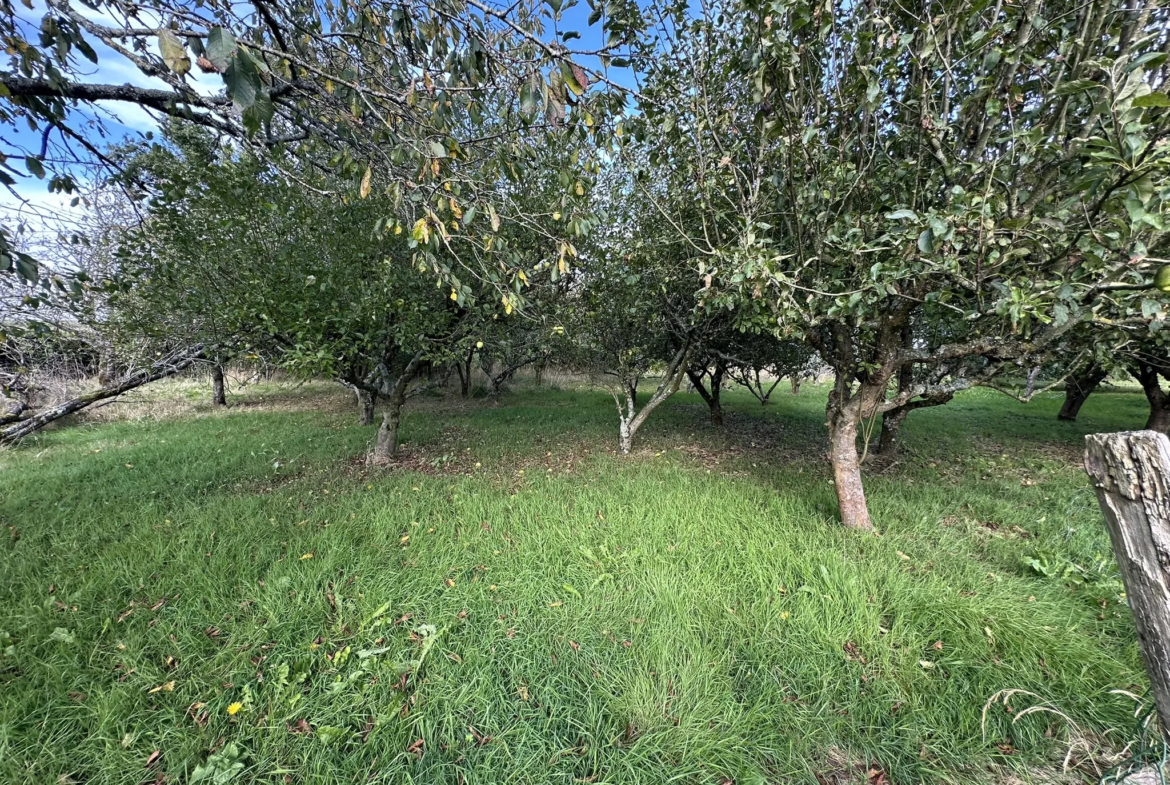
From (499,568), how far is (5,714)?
2.89 meters

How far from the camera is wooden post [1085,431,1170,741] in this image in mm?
1501

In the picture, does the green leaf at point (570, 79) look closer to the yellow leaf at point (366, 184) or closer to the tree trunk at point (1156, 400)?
the yellow leaf at point (366, 184)

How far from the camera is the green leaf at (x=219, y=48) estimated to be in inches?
49.0

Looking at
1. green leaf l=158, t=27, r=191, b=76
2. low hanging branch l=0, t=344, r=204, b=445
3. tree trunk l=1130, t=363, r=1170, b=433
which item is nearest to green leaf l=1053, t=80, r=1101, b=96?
green leaf l=158, t=27, r=191, b=76

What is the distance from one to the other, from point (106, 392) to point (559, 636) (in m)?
6.19

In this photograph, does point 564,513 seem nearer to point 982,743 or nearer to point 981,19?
point 982,743

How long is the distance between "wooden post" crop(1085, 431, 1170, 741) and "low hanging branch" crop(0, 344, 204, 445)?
7933 millimetres

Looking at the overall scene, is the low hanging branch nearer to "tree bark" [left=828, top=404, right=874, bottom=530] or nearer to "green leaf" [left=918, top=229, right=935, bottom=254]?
"green leaf" [left=918, top=229, right=935, bottom=254]

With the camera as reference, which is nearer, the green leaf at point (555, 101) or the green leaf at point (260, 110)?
the green leaf at point (260, 110)

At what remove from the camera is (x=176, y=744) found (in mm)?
2156

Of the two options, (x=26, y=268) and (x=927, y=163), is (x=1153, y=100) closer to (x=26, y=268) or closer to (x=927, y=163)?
(x=927, y=163)

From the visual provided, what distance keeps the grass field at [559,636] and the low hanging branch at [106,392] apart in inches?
48.5

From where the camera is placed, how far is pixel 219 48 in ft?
4.17

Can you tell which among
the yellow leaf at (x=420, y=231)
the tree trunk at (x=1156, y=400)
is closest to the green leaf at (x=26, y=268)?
the yellow leaf at (x=420, y=231)
